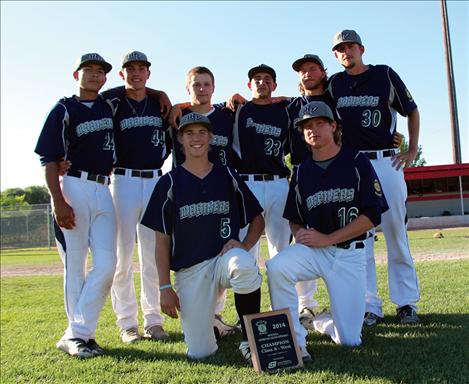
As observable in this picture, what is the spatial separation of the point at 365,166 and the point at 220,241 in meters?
1.35

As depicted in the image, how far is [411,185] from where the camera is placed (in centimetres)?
2978

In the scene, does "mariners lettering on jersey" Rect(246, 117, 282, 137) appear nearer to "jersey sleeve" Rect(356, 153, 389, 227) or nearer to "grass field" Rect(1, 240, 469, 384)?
"jersey sleeve" Rect(356, 153, 389, 227)

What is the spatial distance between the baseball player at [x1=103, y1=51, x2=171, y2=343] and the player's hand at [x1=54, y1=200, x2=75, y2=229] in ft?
2.14

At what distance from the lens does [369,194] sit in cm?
399

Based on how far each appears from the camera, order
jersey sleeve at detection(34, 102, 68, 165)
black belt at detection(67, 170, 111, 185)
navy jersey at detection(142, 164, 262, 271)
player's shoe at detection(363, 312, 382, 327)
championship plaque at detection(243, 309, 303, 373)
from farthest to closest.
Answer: player's shoe at detection(363, 312, 382, 327), black belt at detection(67, 170, 111, 185), jersey sleeve at detection(34, 102, 68, 165), navy jersey at detection(142, 164, 262, 271), championship plaque at detection(243, 309, 303, 373)

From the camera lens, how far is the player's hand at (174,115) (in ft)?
16.6

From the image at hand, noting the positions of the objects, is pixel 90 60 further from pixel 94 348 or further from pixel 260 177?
pixel 94 348

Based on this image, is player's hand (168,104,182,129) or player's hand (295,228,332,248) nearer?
player's hand (295,228,332,248)

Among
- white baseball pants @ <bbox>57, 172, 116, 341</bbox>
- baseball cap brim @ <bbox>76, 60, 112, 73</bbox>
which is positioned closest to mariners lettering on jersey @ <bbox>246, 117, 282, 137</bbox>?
baseball cap brim @ <bbox>76, 60, 112, 73</bbox>

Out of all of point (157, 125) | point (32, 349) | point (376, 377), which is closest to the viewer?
point (376, 377)

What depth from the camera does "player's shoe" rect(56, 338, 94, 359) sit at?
4.21 m

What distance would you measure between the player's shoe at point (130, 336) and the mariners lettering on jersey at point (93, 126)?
6.45ft

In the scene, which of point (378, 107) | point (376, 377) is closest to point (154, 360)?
point (376, 377)

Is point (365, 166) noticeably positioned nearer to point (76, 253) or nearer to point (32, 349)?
point (76, 253)
